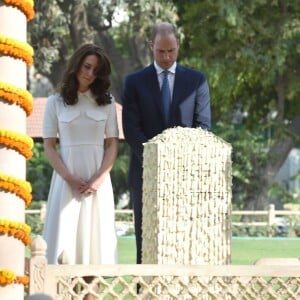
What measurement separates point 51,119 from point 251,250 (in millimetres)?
14386

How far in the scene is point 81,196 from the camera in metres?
8.07

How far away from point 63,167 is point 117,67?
28.5 metres

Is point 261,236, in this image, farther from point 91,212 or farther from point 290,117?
point 91,212

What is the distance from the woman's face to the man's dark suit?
48 centimetres

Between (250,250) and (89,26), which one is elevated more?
(89,26)

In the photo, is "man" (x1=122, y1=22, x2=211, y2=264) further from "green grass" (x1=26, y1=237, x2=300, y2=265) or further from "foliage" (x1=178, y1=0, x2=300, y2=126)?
"foliage" (x1=178, y1=0, x2=300, y2=126)

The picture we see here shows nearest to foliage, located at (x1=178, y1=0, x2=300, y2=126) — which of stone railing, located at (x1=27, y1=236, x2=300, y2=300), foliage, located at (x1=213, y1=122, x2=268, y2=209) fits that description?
foliage, located at (x1=213, y1=122, x2=268, y2=209)

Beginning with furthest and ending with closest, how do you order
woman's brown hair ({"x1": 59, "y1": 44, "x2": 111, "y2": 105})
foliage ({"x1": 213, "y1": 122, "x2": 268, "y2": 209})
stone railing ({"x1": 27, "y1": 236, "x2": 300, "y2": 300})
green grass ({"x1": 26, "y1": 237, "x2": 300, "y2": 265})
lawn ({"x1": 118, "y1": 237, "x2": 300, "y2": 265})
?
1. foliage ({"x1": 213, "y1": 122, "x2": 268, "y2": 209})
2. lawn ({"x1": 118, "y1": 237, "x2": 300, "y2": 265})
3. green grass ({"x1": 26, "y1": 237, "x2": 300, "y2": 265})
4. woman's brown hair ({"x1": 59, "y1": 44, "x2": 111, "y2": 105})
5. stone railing ({"x1": 27, "y1": 236, "x2": 300, "y2": 300})

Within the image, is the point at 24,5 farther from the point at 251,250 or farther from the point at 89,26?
the point at 89,26

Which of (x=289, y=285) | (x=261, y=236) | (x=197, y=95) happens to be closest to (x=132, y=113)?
(x=197, y=95)


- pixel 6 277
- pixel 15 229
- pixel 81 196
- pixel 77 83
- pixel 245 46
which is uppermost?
pixel 245 46

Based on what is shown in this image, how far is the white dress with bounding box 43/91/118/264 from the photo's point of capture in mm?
8031

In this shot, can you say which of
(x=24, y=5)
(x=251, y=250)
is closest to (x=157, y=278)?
(x=24, y=5)

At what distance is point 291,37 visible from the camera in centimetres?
3481
